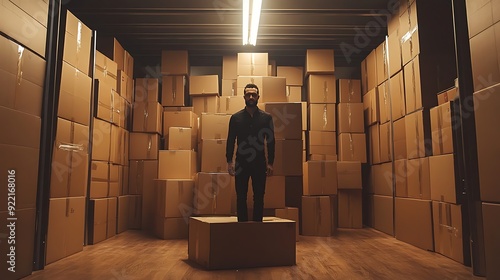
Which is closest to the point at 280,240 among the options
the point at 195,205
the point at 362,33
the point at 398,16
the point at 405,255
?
the point at 405,255

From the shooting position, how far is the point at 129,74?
5516mm

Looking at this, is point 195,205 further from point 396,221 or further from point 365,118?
point 365,118

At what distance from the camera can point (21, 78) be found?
2625mm

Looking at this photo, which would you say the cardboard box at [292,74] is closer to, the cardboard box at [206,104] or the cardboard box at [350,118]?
the cardboard box at [350,118]

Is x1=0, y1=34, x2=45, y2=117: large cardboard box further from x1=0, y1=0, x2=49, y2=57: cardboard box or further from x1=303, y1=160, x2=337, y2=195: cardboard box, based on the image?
x1=303, y1=160, x2=337, y2=195: cardboard box

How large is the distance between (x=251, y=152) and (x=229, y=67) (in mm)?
3079

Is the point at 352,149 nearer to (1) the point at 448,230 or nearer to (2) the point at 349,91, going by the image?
(2) the point at 349,91

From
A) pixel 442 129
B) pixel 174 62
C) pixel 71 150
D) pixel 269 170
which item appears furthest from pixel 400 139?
pixel 71 150

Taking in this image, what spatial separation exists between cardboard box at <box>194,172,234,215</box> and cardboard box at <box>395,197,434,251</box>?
194 cm

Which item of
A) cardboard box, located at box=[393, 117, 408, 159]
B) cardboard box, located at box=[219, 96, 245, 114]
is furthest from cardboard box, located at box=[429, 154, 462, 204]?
cardboard box, located at box=[219, 96, 245, 114]

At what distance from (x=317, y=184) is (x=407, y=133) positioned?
1.28 metres

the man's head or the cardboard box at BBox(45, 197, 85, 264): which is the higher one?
the man's head

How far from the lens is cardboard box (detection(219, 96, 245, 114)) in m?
5.38

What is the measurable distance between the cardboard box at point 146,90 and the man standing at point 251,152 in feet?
8.57
